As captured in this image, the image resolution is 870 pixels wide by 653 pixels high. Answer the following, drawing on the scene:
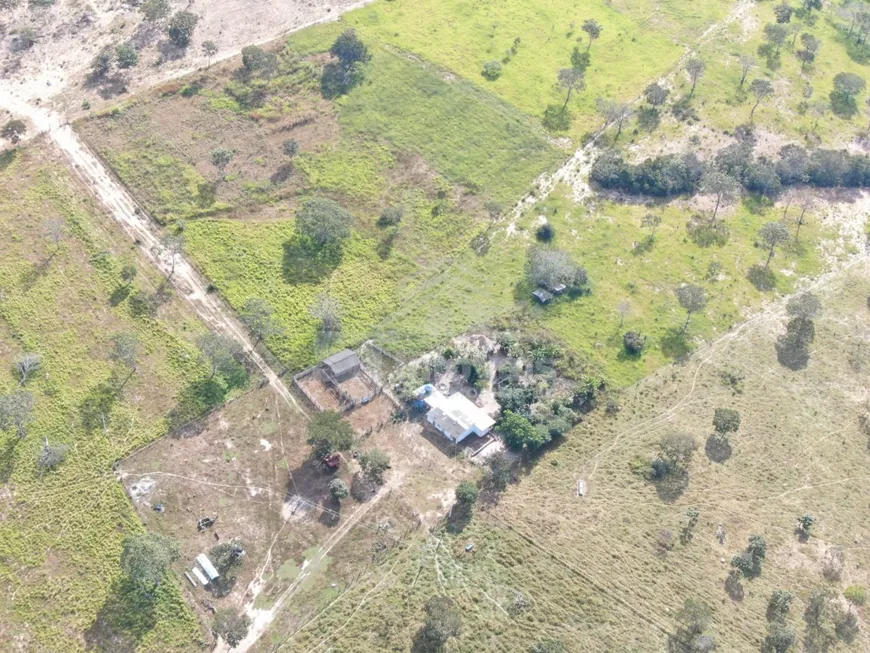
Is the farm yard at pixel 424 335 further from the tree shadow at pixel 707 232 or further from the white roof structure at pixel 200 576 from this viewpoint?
the tree shadow at pixel 707 232

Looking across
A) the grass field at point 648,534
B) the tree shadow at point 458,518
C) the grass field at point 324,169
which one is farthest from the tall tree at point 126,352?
the tree shadow at point 458,518

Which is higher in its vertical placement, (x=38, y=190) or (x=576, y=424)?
(x=38, y=190)

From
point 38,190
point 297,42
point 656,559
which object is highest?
point 297,42

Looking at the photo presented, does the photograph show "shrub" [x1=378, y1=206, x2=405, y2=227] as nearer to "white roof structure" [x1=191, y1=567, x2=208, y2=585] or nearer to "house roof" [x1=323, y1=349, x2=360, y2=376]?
"house roof" [x1=323, y1=349, x2=360, y2=376]

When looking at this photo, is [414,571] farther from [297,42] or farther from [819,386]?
[297,42]

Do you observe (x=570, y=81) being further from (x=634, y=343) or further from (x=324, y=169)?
(x=634, y=343)

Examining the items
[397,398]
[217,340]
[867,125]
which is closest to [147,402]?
[217,340]
